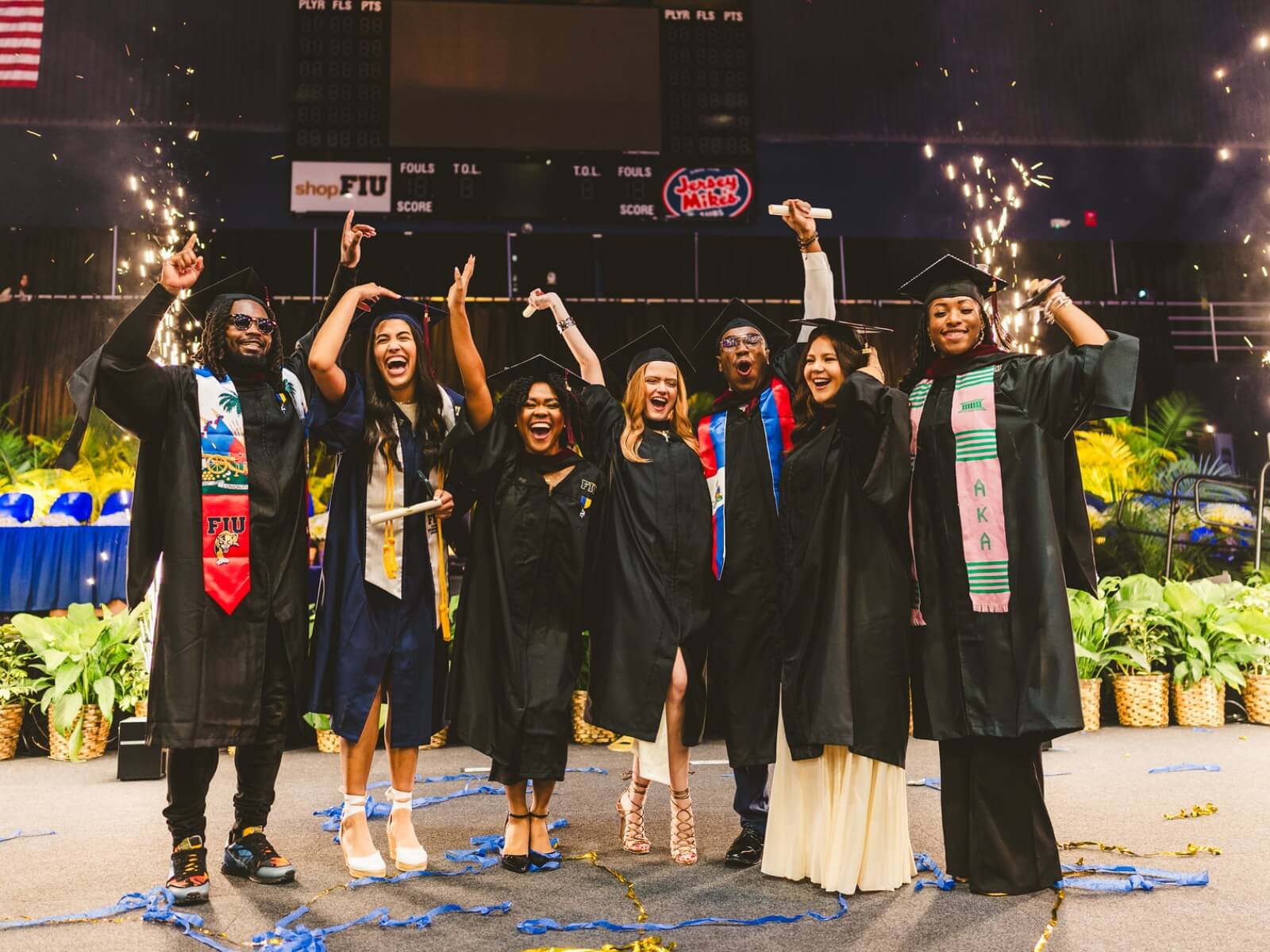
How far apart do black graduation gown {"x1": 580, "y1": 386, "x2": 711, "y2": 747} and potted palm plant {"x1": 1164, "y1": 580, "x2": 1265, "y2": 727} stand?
12.4ft

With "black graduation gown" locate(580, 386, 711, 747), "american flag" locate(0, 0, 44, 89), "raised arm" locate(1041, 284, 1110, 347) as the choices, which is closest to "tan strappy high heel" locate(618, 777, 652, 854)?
"black graduation gown" locate(580, 386, 711, 747)

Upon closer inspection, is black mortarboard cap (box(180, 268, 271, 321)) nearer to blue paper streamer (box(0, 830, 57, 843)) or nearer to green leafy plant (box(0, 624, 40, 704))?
blue paper streamer (box(0, 830, 57, 843))

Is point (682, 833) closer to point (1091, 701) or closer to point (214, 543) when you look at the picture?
point (214, 543)

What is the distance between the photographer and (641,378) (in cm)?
336

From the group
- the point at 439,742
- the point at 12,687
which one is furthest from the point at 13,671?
the point at 439,742

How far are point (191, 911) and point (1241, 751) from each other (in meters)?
4.67

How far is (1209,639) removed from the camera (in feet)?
18.5

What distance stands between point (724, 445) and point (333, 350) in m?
1.30

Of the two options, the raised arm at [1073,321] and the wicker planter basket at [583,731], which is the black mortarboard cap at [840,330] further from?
the wicker planter basket at [583,731]

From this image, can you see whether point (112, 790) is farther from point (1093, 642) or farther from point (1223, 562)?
point (1223, 562)

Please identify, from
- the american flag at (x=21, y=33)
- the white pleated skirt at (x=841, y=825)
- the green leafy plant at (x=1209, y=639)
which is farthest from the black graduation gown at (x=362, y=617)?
the american flag at (x=21, y=33)

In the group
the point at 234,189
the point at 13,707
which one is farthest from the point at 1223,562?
the point at 234,189

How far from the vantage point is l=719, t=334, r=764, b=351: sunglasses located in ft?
11.2

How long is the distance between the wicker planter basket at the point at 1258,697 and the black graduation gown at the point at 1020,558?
11.9 ft
